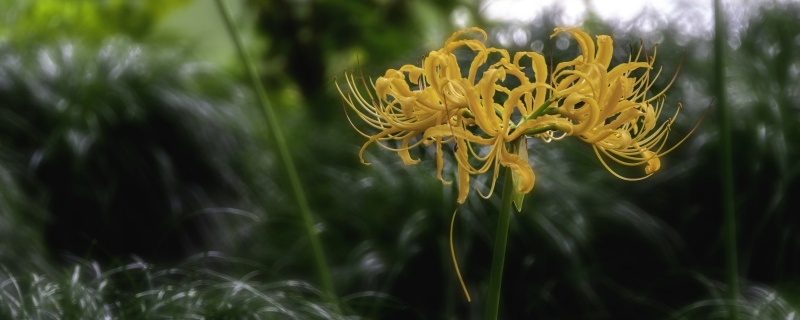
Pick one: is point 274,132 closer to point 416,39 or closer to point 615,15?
point 615,15

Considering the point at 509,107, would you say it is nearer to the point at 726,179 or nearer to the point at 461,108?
the point at 461,108

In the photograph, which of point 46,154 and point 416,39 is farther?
point 416,39

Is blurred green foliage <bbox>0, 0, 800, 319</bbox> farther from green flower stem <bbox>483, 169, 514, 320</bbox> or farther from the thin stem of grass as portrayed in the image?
green flower stem <bbox>483, 169, 514, 320</bbox>

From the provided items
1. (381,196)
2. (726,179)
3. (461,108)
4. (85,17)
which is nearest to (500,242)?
(461,108)

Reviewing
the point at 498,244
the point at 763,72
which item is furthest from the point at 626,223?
the point at 498,244

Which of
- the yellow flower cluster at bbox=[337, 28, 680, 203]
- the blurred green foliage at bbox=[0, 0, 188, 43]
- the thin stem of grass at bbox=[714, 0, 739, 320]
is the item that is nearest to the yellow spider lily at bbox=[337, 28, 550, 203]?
the yellow flower cluster at bbox=[337, 28, 680, 203]

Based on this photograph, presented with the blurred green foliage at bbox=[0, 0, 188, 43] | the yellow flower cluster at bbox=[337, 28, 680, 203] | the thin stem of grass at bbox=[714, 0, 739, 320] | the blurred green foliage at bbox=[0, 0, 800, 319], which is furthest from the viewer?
the blurred green foliage at bbox=[0, 0, 188, 43]

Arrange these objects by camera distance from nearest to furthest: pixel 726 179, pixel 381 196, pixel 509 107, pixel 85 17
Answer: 1. pixel 509 107
2. pixel 726 179
3. pixel 381 196
4. pixel 85 17

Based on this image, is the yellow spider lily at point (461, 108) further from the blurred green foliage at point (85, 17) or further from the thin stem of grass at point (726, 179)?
the blurred green foliage at point (85, 17)
